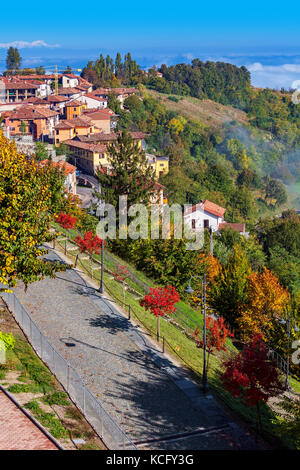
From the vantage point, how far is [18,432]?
51.4 ft

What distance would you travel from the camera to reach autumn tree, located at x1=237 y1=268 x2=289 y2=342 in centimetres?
3281

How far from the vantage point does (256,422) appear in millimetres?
19125

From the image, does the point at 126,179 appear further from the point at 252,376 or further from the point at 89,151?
the point at 89,151

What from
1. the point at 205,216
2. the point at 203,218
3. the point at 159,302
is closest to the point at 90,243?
the point at 159,302

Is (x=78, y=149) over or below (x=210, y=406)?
over

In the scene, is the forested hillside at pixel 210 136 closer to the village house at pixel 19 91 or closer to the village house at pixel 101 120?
the village house at pixel 101 120

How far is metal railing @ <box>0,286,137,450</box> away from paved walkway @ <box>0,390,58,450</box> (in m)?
1.98

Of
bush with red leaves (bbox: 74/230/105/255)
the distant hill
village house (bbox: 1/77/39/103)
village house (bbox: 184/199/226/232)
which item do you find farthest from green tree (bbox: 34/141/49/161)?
the distant hill

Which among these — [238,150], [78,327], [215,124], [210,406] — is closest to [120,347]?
[78,327]

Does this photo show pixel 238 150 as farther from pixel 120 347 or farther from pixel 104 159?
pixel 120 347

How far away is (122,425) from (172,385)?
3677mm

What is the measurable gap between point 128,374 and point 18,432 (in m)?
6.44

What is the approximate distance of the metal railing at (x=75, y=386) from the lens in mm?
16531

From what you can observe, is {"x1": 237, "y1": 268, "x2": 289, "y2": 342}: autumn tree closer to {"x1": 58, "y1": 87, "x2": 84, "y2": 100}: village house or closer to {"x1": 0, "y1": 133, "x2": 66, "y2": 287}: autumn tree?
{"x1": 0, "y1": 133, "x2": 66, "y2": 287}: autumn tree
